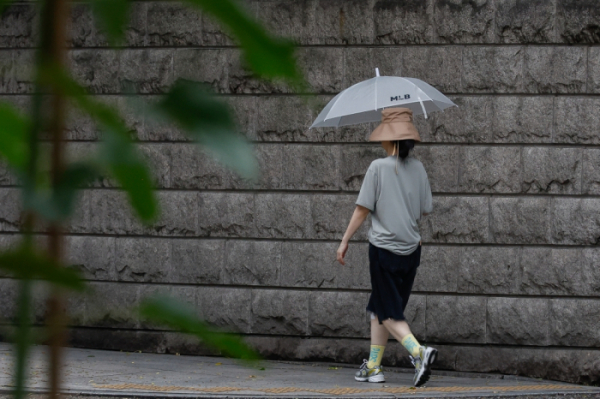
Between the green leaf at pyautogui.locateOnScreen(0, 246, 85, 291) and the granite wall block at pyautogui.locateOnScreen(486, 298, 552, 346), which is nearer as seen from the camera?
the green leaf at pyautogui.locateOnScreen(0, 246, 85, 291)

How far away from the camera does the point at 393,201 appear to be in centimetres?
604

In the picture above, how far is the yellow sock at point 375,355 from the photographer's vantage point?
6246mm

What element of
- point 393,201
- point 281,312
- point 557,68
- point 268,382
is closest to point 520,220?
point 557,68

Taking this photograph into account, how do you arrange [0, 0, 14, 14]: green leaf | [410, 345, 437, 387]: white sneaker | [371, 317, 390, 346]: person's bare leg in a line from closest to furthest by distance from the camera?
[0, 0, 14, 14]: green leaf
[410, 345, 437, 387]: white sneaker
[371, 317, 390, 346]: person's bare leg

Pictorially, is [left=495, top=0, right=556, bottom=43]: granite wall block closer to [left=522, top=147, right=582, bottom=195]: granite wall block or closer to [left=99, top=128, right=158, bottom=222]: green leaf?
[left=522, top=147, right=582, bottom=195]: granite wall block

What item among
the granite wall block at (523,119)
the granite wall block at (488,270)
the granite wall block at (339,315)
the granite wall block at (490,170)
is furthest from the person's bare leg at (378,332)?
the granite wall block at (523,119)

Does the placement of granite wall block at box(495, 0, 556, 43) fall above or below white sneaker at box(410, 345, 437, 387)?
above

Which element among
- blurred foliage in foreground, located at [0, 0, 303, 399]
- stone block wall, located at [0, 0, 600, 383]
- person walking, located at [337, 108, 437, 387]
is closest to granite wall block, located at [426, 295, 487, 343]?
stone block wall, located at [0, 0, 600, 383]

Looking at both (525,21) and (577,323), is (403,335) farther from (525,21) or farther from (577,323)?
(525,21)

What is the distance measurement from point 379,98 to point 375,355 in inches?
73.0

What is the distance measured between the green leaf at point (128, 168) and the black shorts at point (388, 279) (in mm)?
5521

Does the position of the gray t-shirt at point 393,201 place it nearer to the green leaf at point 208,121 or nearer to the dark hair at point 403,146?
the dark hair at point 403,146

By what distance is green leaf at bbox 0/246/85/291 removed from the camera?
57 cm

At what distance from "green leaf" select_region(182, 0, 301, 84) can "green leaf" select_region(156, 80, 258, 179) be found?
39 millimetres
